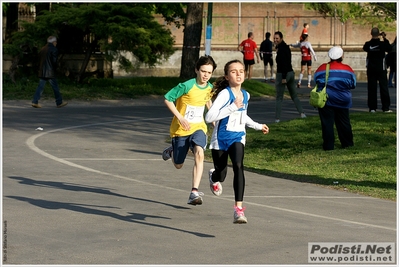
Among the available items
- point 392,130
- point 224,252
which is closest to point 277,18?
point 392,130

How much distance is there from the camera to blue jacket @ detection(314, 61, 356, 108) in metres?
14.8

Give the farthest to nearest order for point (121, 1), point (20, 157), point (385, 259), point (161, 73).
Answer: point (161, 73)
point (121, 1)
point (20, 157)
point (385, 259)

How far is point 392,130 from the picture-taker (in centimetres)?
1698

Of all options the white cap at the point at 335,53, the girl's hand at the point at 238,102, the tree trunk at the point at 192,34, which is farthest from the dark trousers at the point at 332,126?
the tree trunk at the point at 192,34

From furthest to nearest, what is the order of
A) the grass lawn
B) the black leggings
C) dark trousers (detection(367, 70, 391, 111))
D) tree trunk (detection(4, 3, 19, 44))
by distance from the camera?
tree trunk (detection(4, 3, 19, 44))
dark trousers (detection(367, 70, 391, 111))
the grass lawn
the black leggings

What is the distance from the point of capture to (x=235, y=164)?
899 cm

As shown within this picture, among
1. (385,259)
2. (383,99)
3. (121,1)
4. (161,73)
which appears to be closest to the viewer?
(385,259)

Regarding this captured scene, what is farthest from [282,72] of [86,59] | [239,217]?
[86,59]

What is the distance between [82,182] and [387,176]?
4.11 meters

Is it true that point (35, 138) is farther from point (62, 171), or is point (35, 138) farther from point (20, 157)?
point (62, 171)

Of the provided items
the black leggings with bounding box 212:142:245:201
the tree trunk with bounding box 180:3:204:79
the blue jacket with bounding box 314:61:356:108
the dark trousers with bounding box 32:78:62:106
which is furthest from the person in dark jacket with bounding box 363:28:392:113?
the black leggings with bounding box 212:142:245:201

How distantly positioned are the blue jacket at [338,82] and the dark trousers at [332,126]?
17cm

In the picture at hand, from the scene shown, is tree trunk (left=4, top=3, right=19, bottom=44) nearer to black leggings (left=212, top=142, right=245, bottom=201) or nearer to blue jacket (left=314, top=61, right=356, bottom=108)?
blue jacket (left=314, top=61, right=356, bottom=108)

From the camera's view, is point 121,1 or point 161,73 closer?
point 121,1
